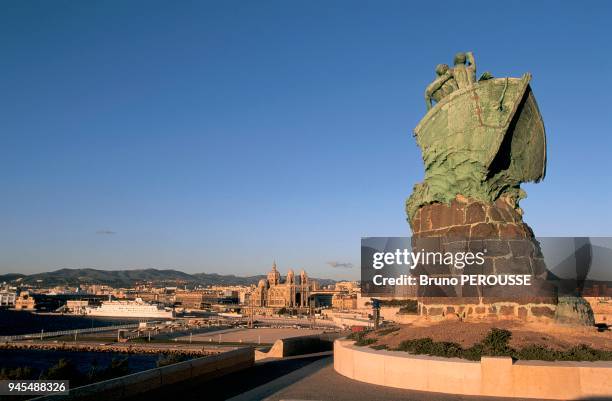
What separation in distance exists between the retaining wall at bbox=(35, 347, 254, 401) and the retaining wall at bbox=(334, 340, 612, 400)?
18.7 ft

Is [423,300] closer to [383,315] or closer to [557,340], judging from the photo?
[557,340]

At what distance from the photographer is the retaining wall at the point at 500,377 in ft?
41.2

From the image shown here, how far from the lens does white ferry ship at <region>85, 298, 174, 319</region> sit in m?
157

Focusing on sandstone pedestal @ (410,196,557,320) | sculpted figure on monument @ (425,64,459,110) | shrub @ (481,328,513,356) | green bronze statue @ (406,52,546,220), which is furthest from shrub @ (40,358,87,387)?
sculpted figure on monument @ (425,64,459,110)

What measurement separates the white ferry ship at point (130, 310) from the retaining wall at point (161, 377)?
13947cm

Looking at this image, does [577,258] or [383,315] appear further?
[383,315]

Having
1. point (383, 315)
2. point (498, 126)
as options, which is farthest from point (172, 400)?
point (383, 315)

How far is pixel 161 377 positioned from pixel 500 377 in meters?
8.67

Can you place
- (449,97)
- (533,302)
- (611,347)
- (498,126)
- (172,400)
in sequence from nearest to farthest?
(172,400) < (611,347) < (533,302) < (498,126) < (449,97)

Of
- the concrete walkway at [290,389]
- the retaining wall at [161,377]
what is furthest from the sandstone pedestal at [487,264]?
the retaining wall at [161,377]

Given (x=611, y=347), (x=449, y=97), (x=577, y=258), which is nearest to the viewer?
(x=611, y=347)

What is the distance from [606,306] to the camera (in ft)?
161

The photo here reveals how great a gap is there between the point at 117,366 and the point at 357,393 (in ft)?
30.9

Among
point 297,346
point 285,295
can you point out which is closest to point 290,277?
point 285,295
